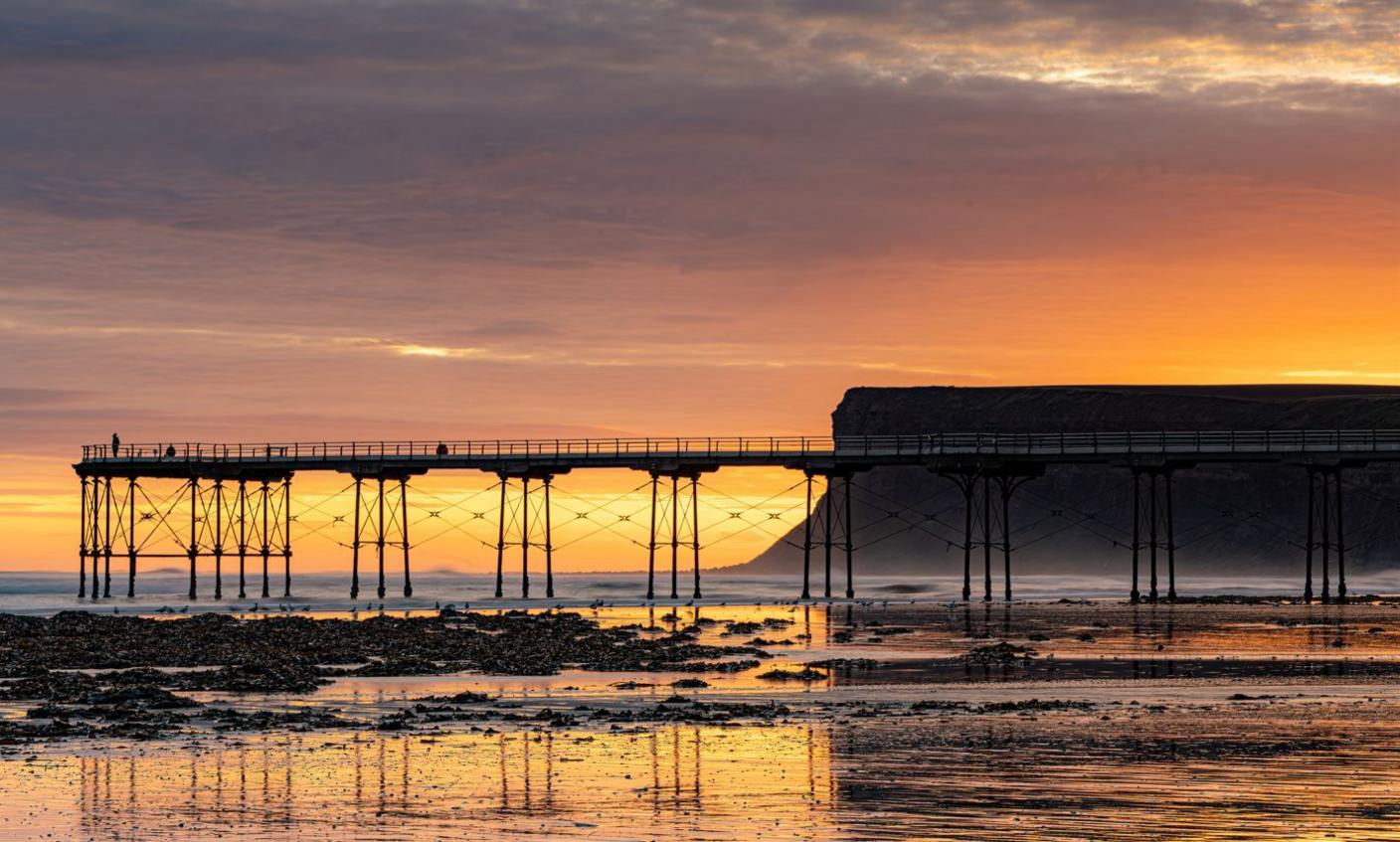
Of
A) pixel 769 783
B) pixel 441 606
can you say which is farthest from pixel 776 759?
pixel 441 606

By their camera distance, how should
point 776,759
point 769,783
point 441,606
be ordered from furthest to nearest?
point 441,606 → point 776,759 → point 769,783

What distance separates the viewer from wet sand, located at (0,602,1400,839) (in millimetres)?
24688

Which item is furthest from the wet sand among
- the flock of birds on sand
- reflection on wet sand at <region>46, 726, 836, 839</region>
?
the flock of birds on sand

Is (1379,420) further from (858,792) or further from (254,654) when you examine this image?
(858,792)

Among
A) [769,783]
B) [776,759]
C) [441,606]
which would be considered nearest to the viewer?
[769,783]

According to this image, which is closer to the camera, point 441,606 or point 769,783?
point 769,783

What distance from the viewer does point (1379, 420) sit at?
19000cm

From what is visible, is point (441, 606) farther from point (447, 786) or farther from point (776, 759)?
point (447, 786)

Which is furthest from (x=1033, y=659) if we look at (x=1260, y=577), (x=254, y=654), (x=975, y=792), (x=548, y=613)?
(x=1260, y=577)

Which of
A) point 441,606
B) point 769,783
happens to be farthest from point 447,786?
point 441,606

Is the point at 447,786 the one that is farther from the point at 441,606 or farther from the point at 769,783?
the point at 441,606

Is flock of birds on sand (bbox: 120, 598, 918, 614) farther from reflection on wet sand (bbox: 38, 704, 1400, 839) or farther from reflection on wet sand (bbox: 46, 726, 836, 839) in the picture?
reflection on wet sand (bbox: 46, 726, 836, 839)

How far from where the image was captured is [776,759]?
99.9 feet

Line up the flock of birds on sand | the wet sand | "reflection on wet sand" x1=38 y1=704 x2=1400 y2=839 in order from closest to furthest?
"reflection on wet sand" x1=38 y1=704 x2=1400 y2=839
the wet sand
the flock of birds on sand
